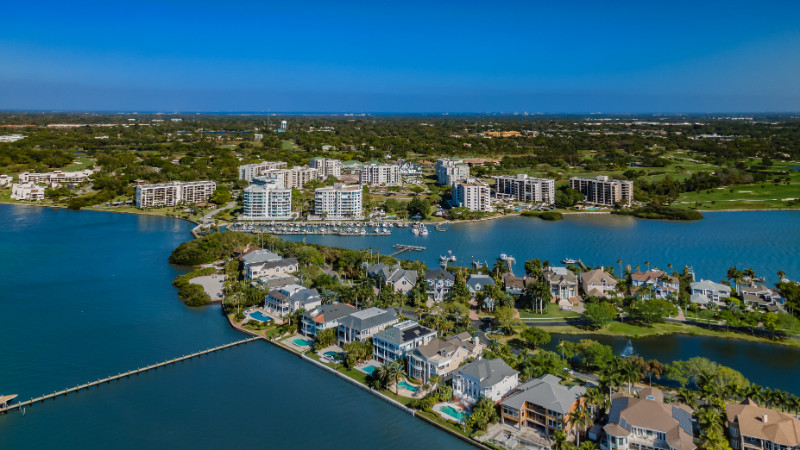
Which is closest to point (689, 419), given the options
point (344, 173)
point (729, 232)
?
point (729, 232)

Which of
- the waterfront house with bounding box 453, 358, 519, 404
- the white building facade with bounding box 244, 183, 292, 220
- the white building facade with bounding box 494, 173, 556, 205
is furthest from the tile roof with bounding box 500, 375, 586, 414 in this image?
the white building facade with bounding box 494, 173, 556, 205

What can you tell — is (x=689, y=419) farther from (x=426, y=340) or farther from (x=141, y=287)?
(x=141, y=287)

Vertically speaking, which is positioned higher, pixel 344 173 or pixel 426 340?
pixel 344 173

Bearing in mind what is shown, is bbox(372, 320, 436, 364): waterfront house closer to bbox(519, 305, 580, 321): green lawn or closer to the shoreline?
the shoreline

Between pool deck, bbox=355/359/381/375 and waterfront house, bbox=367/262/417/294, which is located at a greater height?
waterfront house, bbox=367/262/417/294

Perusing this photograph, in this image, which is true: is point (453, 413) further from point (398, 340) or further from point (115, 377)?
point (115, 377)

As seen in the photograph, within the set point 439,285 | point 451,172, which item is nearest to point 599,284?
point 439,285

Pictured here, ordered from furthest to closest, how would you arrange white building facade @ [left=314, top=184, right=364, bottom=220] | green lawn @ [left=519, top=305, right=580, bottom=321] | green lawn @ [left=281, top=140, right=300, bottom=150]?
green lawn @ [left=281, top=140, right=300, bottom=150], white building facade @ [left=314, top=184, right=364, bottom=220], green lawn @ [left=519, top=305, right=580, bottom=321]

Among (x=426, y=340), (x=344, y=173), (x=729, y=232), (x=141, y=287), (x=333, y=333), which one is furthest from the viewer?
(x=344, y=173)
